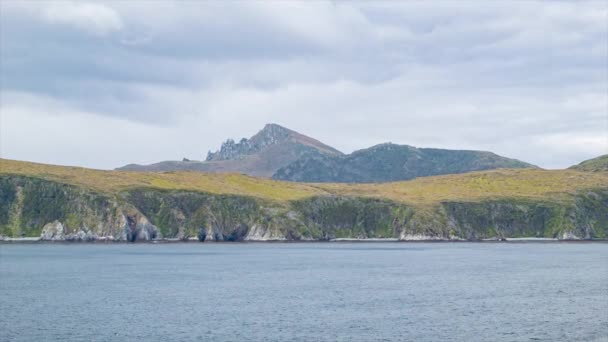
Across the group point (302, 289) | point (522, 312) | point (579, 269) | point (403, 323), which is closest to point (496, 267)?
point (579, 269)

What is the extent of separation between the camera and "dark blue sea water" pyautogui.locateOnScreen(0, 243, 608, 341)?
268 feet

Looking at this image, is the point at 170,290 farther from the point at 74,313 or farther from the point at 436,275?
the point at 436,275

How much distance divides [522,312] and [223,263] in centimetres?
10053

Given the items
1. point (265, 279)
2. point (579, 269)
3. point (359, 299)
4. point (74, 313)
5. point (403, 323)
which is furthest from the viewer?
point (579, 269)

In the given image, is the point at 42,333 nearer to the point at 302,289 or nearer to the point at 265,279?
the point at 302,289

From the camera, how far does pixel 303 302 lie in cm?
10669

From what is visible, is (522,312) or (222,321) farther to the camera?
(522,312)

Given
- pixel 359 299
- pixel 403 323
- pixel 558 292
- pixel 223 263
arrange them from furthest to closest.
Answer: pixel 223 263 → pixel 558 292 → pixel 359 299 → pixel 403 323

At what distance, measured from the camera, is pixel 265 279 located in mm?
140875

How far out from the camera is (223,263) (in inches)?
7303

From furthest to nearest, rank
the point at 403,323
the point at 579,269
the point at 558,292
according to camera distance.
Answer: the point at 579,269
the point at 558,292
the point at 403,323

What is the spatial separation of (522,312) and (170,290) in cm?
5536

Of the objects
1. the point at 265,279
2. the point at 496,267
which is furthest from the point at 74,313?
the point at 496,267

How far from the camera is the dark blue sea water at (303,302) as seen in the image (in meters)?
81.6
